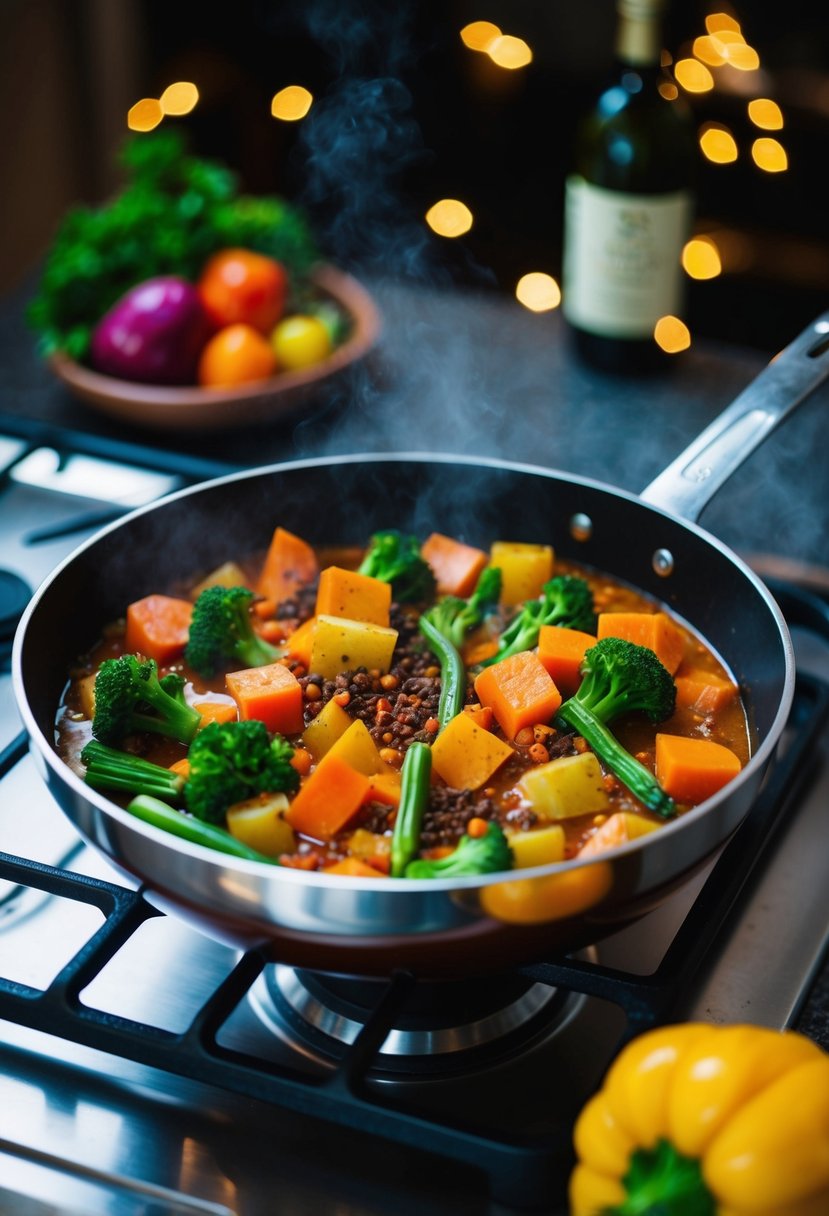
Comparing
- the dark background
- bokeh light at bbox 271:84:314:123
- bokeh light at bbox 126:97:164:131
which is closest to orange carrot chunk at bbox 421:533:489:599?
the dark background

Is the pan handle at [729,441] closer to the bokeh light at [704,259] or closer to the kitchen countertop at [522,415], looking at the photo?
the kitchen countertop at [522,415]

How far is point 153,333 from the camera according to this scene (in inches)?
85.7

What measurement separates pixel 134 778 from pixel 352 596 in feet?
1.21

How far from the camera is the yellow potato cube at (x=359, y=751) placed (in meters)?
1.34

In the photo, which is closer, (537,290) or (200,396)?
(200,396)

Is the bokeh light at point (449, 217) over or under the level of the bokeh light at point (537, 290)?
over

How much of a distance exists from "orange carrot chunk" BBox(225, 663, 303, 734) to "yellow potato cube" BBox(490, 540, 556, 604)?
36 centimetres

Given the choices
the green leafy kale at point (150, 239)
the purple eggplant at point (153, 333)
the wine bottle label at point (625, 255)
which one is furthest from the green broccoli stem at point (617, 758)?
the green leafy kale at point (150, 239)

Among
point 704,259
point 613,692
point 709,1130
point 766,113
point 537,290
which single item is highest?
point 709,1130

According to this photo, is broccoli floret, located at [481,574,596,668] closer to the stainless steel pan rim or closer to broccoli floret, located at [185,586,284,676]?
the stainless steel pan rim

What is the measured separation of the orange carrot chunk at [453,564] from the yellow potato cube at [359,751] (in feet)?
1.27

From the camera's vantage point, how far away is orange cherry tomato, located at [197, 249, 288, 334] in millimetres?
2250

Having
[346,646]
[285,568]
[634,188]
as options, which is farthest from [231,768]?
[634,188]

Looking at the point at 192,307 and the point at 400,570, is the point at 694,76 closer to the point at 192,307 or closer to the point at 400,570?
the point at 192,307
